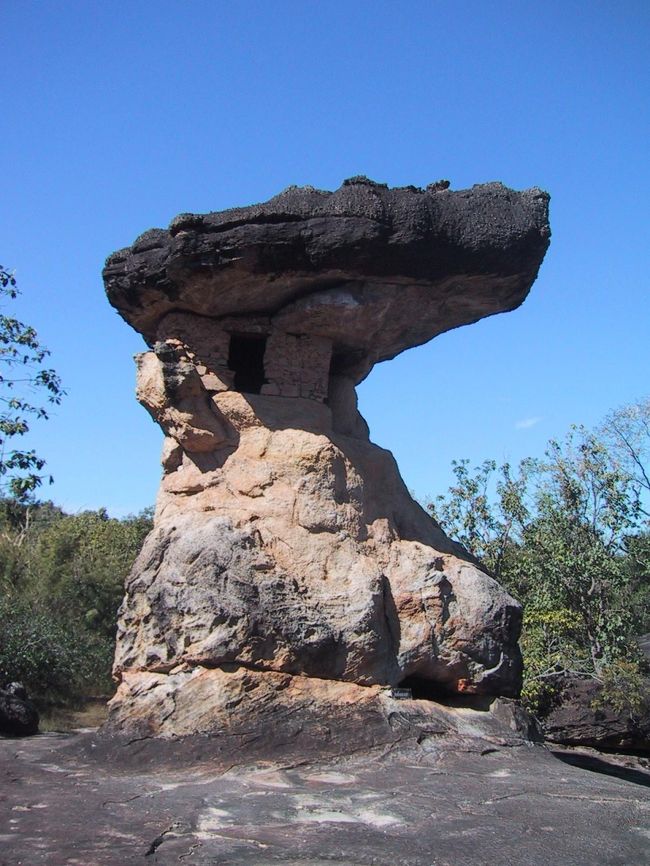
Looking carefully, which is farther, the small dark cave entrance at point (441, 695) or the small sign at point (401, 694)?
the small dark cave entrance at point (441, 695)

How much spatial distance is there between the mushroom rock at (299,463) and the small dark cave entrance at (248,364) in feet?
1.08

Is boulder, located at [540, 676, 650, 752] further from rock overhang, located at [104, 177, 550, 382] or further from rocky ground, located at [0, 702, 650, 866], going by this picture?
rock overhang, located at [104, 177, 550, 382]

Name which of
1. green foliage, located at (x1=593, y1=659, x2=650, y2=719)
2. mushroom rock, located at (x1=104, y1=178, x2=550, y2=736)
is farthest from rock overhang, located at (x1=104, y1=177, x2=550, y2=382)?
green foliage, located at (x1=593, y1=659, x2=650, y2=719)

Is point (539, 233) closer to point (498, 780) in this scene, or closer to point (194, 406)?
point (194, 406)

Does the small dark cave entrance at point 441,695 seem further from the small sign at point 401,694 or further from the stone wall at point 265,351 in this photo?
the stone wall at point 265,351

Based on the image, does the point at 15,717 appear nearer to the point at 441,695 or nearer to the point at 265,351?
the point at 441,695

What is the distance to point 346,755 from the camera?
6.56 meters

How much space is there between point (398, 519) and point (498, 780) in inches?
123

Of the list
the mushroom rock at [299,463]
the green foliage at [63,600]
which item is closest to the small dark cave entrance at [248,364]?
the mushroom rock at [299,463]

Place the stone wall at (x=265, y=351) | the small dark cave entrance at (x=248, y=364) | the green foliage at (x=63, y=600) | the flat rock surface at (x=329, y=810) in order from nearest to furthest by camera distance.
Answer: the flat rock surface at (x=329, y=810) < the stone wall at (x=265, y=351) < the small dark cave entrance at (x=248, y=364) < the green foliage at (x=63, y=600)

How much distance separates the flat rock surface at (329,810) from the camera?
4.44m

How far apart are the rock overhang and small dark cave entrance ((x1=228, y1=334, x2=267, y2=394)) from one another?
72 centimetres

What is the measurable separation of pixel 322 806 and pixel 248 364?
16.9ft

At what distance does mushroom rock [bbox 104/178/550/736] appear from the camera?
23.3ft
